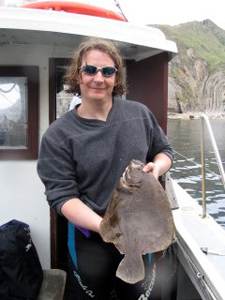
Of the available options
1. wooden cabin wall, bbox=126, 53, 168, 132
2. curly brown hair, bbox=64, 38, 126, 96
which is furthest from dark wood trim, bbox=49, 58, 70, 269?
curly brown hair, bbox=64, 38, 126, 96

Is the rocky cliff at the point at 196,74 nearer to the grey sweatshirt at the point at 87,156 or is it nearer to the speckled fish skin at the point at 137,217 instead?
the grey sweatshirt at the point at 87,156

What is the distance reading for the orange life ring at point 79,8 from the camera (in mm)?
4203

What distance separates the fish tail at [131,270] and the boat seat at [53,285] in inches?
81.5

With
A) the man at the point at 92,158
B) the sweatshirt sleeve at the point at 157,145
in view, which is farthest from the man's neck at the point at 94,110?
the sweatshirt sleeve at the point at 157,145

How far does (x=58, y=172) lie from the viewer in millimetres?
2607

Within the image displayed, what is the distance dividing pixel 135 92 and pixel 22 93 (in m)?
1.10

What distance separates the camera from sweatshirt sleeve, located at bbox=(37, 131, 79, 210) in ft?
8.51

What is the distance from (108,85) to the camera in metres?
2.66

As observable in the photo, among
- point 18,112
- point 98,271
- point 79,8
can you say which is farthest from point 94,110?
point 18,112

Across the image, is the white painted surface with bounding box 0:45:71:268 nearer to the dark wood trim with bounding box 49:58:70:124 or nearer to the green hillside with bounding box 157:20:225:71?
the dark wood trim with bounding box 49:58:70:124

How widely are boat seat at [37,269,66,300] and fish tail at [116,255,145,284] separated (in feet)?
6.79

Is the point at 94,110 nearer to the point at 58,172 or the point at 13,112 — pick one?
the point at 58,172

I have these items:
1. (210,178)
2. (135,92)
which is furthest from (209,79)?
(135,92)

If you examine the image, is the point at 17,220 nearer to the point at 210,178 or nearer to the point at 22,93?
the point at 22,93
